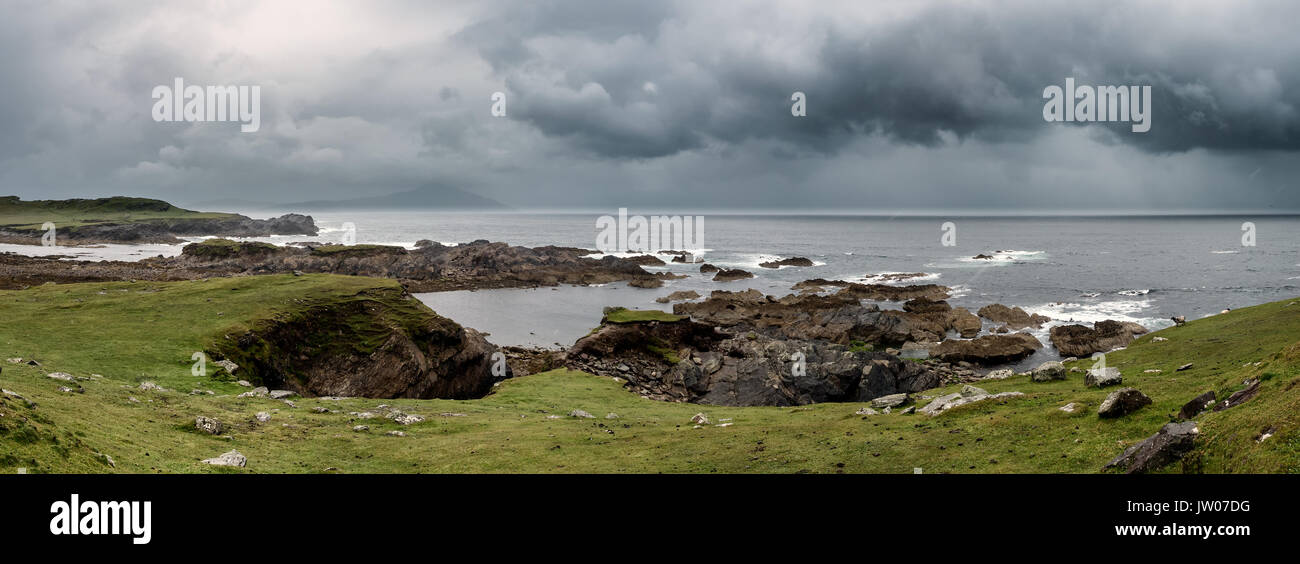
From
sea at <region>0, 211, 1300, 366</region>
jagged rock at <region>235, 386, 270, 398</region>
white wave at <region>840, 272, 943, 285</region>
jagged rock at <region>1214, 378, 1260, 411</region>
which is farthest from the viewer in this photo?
white wave at <region>840, 272, 943, 285</region>

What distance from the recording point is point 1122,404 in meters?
15.6

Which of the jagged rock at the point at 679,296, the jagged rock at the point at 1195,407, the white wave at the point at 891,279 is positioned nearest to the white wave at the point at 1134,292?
the white wave at the point at 891,279

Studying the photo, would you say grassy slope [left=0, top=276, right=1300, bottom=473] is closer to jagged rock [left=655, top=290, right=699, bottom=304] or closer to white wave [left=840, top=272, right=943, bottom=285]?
jagged rock [left=655, top=290, right=699, bottom=304]

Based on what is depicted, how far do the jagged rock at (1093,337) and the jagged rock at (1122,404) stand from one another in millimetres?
47905

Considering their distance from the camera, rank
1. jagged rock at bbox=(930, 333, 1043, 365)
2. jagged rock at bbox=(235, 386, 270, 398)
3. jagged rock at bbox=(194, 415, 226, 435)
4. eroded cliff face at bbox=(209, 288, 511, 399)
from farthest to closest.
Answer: jagged rock at bbox=(930, 333, 1043, 365) < eroded cliff face at bbox=(209, 288, 511, 399) < jagged rock at bbox=(235, 386, 270, 398) < jagged rock at bbox=(194, 415, 226, 435)

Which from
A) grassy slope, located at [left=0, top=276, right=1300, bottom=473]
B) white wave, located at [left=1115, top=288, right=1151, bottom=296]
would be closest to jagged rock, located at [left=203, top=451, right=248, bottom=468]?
grassy slope, located at [left=0, top=276, right=1300, bottom=473]

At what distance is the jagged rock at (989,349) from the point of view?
2173 inches

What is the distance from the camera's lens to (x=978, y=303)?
8456cm

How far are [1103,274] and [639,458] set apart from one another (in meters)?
129

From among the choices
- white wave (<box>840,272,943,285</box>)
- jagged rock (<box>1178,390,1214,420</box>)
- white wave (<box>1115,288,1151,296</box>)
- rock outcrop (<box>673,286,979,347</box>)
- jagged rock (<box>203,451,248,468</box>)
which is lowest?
rock outcrop (<box>673,286,979,347</box>)

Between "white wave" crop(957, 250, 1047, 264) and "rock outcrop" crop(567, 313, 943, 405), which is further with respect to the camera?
"white wave" crop(957, 250, 1047, 264)

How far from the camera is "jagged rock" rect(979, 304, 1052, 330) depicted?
7000 centimetres

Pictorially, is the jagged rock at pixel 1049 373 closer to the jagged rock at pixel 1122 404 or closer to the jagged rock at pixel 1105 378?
the jagged rock at pixel 1105 378

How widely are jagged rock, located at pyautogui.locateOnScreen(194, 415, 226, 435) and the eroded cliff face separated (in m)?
12.9
